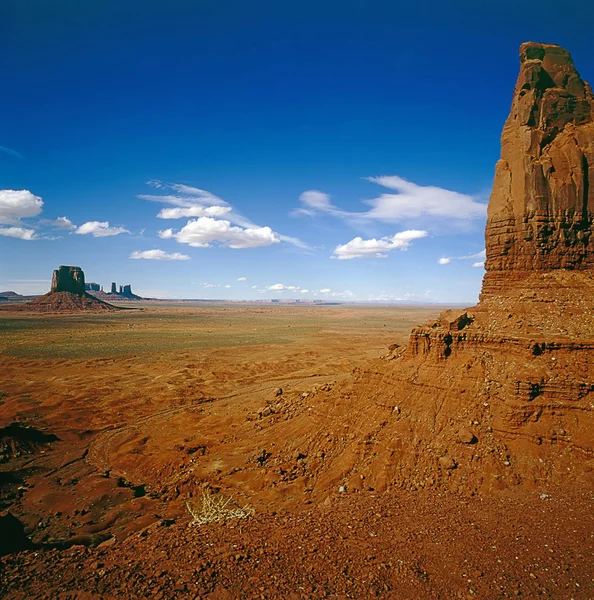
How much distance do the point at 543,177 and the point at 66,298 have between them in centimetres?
19661

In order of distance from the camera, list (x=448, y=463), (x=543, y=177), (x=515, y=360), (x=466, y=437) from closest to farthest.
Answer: (x=448, y=463), (x=466, y=437), (x=515, y=360), (x=543, y=177)

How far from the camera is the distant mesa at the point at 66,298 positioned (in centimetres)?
16462

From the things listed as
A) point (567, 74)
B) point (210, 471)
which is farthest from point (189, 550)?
point (567, 74)

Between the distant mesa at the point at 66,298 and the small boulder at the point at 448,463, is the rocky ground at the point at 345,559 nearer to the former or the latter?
the small boulder at the point at 448,463

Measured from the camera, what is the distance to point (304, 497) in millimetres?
14875

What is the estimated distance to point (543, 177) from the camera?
17781mm

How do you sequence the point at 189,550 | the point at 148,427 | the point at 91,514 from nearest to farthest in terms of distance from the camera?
1. the point at 189,550
2. the point at 91,514
3. the point at 148,427

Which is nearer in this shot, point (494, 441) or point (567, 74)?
point (494, 441)

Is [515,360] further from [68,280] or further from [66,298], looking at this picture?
[68,280]

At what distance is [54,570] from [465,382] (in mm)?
15602

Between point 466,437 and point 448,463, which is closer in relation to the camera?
point 448,463

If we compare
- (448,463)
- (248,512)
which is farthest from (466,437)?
(248,512)

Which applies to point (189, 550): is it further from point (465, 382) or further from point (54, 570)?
point (465, 382)

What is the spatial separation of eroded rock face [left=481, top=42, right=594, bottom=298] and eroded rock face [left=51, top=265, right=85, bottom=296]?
200384 mm
